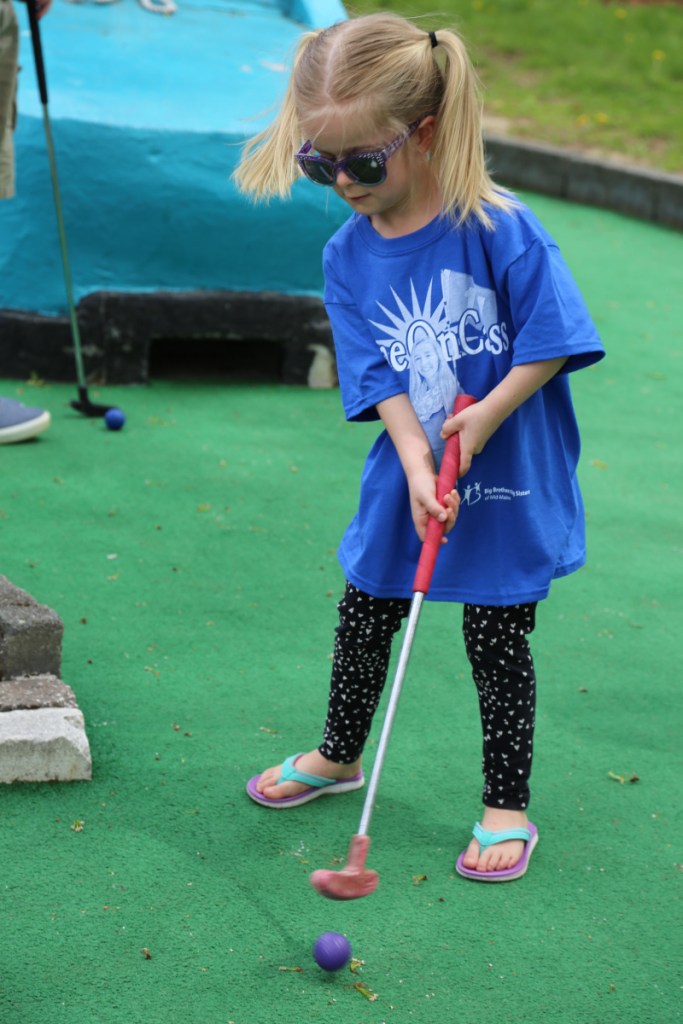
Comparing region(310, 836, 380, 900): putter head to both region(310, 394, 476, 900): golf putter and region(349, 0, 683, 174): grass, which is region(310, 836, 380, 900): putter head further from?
region(349, 0, 683, 174): grass

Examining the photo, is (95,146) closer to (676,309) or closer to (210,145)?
(210,145)

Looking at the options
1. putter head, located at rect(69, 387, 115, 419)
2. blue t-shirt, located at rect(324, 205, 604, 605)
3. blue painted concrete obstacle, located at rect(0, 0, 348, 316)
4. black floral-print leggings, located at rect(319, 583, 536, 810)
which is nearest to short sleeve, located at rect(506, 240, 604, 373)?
blue t-shirt, located at rect(324, 205, 604, 605)

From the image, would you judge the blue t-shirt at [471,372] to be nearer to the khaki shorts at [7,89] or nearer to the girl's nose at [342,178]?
the girl's nose at [342,178]

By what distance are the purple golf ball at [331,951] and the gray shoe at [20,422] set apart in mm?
2635

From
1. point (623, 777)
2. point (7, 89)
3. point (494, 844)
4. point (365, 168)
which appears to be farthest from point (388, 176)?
point (7, 89)

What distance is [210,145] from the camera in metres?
4.95

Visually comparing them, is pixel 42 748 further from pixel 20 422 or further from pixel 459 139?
pixel 20 422

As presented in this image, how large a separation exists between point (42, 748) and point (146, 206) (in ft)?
9.51

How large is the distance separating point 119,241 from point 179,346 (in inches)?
27.9

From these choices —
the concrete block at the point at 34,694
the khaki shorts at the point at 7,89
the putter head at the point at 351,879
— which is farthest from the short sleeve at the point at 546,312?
the khaki shorts at the point at 7,89

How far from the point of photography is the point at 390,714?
6.88 ft

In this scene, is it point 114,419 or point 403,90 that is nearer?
point 403,90

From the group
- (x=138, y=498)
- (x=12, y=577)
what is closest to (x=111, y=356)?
(x=138, y=498)

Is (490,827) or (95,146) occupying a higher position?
(95,146)
